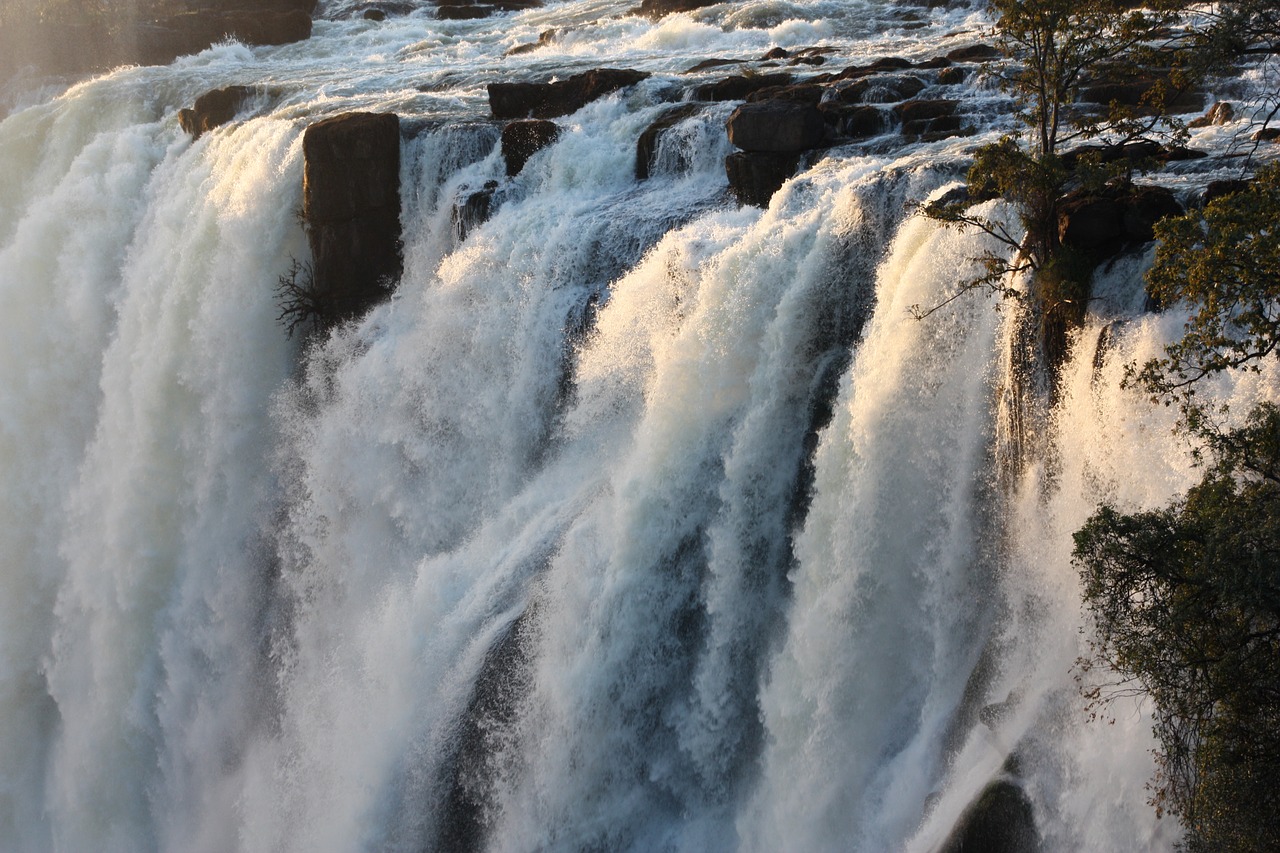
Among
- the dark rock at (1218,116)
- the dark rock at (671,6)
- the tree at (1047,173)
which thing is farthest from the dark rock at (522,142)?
the dark rock at (671,6)

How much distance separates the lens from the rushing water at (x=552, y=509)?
1128 cm

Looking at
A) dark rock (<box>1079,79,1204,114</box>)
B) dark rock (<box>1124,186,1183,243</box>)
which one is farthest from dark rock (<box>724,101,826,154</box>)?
dark rock (<box>1124,186,1183,243</box>)

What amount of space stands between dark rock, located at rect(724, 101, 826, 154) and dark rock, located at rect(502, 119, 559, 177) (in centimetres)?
414

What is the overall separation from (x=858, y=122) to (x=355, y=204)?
8533 mm

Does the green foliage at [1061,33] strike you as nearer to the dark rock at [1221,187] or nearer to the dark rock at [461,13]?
the dark rock at [1221,187]

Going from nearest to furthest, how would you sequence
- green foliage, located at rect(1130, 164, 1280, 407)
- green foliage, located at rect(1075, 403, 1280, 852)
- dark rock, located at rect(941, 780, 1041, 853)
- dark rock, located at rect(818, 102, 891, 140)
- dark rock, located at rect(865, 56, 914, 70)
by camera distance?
green foliage, located at rect(1075, 403, 1280, 852), green foliage, located at rect(1130, 164, 1280, 407), dark rock, located at rect(941, 780, 1041, 853), dark rock, located at rect(818, 102, 891, 140), dark rock, located at rect(865, 56, 914, 70)

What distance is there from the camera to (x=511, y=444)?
669 inches

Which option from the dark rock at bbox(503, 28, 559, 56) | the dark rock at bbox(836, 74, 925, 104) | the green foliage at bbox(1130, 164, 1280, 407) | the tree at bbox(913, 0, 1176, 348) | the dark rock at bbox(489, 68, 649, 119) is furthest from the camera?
the dark rock at bbox(503, 28, 559, 56)

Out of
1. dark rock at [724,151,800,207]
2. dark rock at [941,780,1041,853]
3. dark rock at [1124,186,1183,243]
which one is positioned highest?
dark rock at [1124,186,1183,243]

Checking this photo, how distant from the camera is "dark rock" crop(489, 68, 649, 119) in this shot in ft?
71.6

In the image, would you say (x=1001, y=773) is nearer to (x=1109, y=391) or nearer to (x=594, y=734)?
(x=1109, y=391)

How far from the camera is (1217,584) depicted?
23.7 ft

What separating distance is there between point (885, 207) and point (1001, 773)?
639 centimetres

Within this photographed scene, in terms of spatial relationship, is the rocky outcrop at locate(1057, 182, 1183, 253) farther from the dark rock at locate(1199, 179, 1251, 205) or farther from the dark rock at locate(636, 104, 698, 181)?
the dark rock at locate(636, 104, 698, 181)
